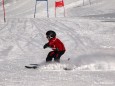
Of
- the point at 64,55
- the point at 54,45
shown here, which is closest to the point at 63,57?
the point at 64,55

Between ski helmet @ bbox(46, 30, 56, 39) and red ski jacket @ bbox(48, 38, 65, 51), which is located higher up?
ski helmet @ bbox(46, 30, 56, 39)

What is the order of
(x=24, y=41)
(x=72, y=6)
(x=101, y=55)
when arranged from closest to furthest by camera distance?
(x=101, y=55) → (x=24, y=41) → (x=72, y=6)

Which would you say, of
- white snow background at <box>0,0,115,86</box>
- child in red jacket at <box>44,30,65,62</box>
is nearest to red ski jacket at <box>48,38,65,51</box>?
child in red jacket at <box>44,30,65,62</box>

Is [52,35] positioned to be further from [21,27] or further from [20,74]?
[21,27]

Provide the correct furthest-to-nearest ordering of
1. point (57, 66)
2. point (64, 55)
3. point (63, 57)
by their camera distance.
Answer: point (64, 55) < point (63, 57) < point (57, 66)

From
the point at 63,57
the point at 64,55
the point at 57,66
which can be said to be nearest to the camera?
the point at 57,66

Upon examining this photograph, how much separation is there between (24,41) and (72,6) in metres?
29.5

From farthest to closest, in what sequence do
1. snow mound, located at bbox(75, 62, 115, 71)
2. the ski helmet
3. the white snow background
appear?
the ski helmet < snow mound, located at bbox(75, 62, 115, 71) < the white snow background

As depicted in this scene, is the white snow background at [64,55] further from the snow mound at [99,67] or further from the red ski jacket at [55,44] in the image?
the red ski jacket at [55,44]

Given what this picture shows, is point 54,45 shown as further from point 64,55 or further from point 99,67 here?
point 64,55

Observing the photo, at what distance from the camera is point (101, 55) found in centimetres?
1187

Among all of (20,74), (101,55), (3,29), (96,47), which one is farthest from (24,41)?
(20,74)

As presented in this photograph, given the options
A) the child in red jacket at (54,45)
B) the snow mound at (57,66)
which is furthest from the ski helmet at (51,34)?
the snow mound at (57,66)

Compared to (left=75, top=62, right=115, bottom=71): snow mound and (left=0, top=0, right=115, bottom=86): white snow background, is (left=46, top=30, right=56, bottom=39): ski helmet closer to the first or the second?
(left=0, top=0, right=115, bottom=86): white snow background
